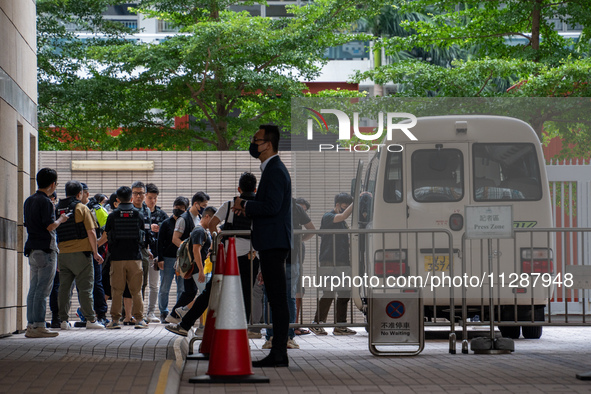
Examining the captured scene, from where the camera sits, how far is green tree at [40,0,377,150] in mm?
22328

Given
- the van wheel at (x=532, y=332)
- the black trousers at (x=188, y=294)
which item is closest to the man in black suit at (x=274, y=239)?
the black trousers at (x=188, y=294)

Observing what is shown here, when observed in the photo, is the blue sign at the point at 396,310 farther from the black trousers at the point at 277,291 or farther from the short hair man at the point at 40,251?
the short hair man at the point at 40,251

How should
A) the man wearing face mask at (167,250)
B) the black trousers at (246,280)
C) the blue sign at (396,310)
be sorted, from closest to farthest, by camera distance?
the blue sign at (396,310) → the black trousers at (246,280) → the man wearing face mask at (167,250)

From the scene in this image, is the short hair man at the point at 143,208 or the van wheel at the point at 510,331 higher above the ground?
the short hair man at the point at 143,208

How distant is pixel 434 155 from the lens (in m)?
10.7

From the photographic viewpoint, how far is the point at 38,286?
10391mm

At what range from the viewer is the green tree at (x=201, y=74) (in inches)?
879

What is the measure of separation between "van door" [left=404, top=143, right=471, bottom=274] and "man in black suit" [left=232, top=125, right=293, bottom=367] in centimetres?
348

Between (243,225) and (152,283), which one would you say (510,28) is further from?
(243,225)

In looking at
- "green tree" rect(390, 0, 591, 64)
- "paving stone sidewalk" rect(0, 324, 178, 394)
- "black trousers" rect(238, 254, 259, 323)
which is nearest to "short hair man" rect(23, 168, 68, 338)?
"paving stone sidewalk" rect(0, 324, 178, 394)

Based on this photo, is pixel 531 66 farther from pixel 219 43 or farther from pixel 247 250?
pixel 247 250

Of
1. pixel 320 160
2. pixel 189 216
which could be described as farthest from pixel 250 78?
pixel 320 160

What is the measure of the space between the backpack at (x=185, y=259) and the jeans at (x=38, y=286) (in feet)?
5.91

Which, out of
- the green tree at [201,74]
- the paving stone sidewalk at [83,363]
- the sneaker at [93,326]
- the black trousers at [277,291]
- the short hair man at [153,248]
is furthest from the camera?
the green tree at [201,74]
